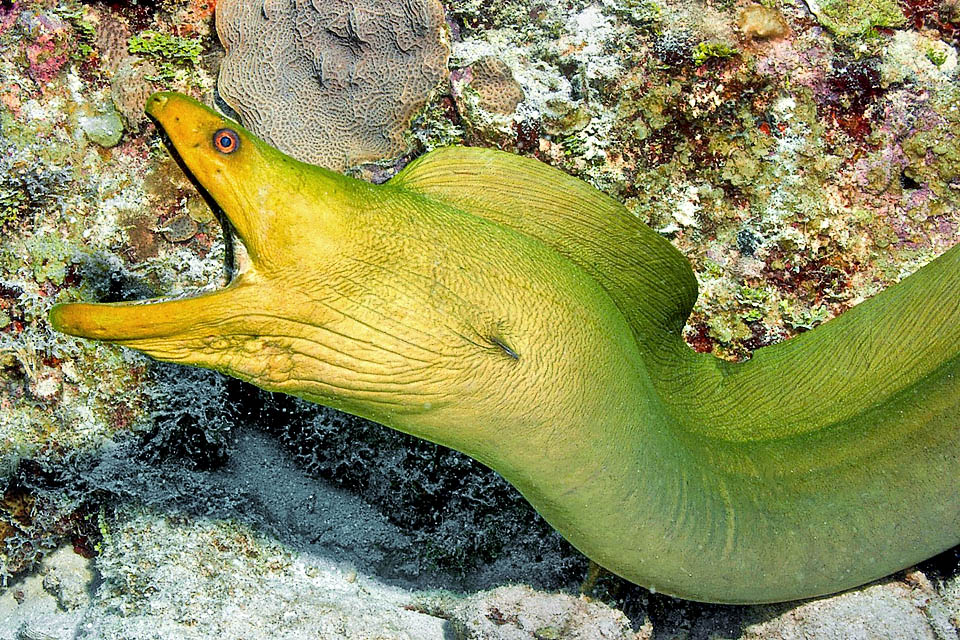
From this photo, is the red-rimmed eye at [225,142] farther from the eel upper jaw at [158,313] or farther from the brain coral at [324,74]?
the brain coral at [324,74]

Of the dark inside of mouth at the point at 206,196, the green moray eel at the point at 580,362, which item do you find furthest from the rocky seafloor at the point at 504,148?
the dark inside of mouth at the point at 206,196

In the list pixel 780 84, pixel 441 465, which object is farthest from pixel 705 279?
pixel 441 465

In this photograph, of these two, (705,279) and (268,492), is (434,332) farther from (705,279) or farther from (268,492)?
(268,492)

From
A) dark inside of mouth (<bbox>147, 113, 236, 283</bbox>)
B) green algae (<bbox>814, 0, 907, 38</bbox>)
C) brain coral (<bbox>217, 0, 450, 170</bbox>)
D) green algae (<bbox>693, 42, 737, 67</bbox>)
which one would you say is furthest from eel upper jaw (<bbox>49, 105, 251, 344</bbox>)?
green algae (<bbox>814, 0, 907, 38</bbox>)

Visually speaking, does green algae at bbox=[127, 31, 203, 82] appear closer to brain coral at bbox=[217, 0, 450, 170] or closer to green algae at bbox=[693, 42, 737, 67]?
brain coral at bbox=[217, 0, 450, 170]

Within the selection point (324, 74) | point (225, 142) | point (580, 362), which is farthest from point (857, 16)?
point (225, 142)

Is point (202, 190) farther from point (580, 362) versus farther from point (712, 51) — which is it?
point (712, 51)
